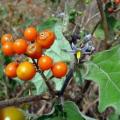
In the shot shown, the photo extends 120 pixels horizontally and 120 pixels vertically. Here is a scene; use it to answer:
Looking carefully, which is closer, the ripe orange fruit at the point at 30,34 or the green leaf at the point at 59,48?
the ripe orange fruit at the point at 30,34

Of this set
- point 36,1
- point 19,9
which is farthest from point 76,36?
point 36,1

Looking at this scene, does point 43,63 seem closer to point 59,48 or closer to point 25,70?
point 25,70

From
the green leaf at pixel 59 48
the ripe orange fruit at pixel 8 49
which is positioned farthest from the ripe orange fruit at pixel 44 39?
the green leaf at pixel 59 48

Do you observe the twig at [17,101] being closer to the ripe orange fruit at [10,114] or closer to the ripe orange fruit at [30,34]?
the ripe orange fruit at [10,114]

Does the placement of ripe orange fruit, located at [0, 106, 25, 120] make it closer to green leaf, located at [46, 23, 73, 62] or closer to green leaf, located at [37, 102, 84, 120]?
green leaf, located at [37, 102, 84, 120]

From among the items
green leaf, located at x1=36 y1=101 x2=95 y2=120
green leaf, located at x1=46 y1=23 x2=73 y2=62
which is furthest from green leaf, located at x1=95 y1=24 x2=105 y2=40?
green leaf, located at x1=36 y1=101 x2=95 y2=120

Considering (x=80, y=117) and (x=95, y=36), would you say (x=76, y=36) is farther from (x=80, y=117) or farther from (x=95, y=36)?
(x=95, y=36)

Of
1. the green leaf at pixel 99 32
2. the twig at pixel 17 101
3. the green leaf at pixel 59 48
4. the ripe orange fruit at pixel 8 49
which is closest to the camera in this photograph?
the twig at pixel 17 101

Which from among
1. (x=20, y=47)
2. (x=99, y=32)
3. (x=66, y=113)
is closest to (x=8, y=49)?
(x=20, y=47)
